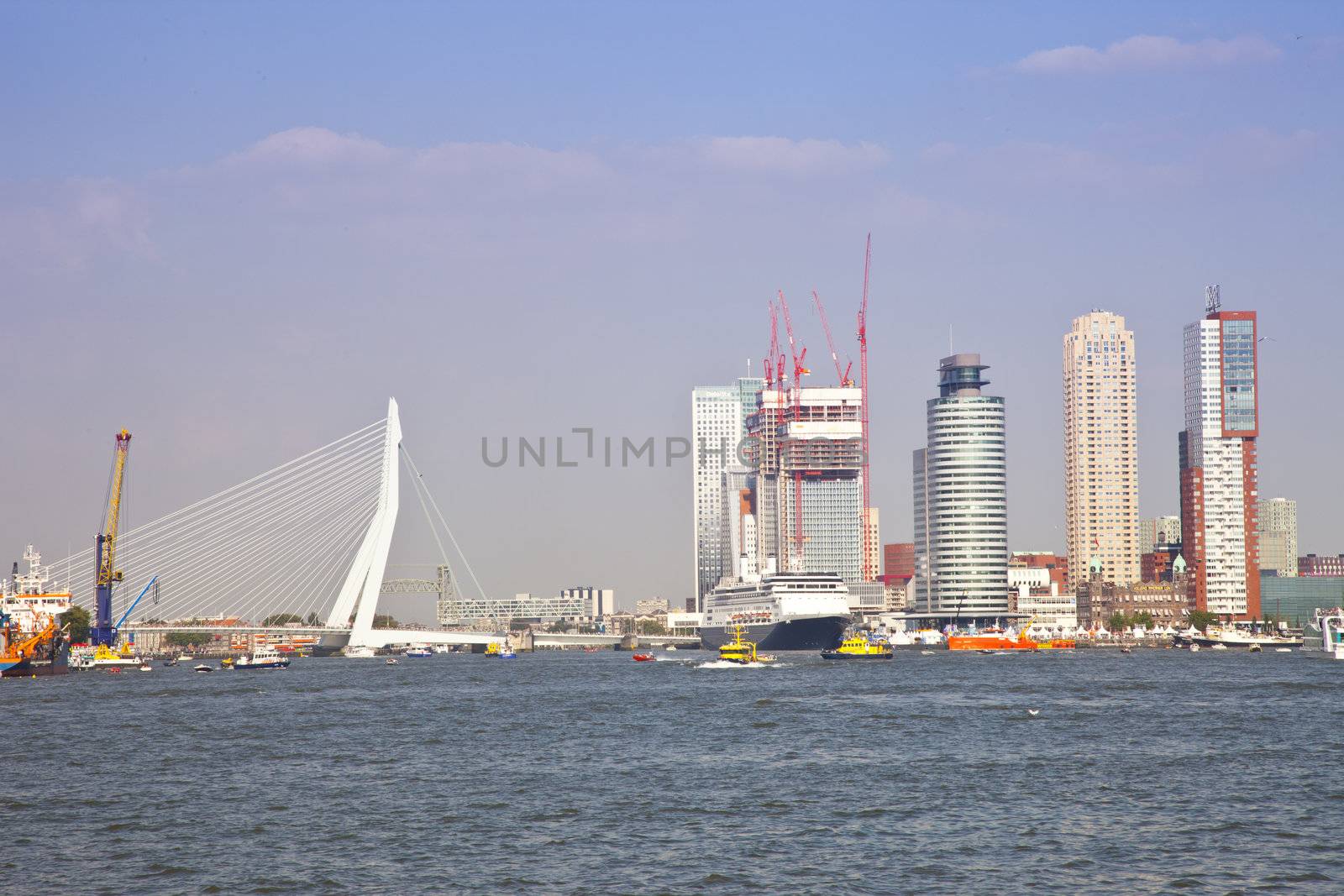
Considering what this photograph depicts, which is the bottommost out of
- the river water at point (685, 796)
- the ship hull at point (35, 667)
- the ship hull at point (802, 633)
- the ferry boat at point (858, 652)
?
the ship hull at point (802, 633)

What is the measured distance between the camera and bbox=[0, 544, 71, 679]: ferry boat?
11088cm

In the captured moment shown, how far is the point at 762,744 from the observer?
171 ft

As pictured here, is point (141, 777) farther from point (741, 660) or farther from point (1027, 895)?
point (741, 660)

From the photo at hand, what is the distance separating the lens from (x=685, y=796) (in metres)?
39.3

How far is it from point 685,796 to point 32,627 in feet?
297

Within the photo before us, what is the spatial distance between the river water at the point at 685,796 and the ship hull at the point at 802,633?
344ft

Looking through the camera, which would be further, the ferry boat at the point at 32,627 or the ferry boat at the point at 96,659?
the ferry boat at the point at 96,659

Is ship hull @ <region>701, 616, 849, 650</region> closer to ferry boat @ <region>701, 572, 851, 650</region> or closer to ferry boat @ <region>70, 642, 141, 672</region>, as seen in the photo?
ferry boat @ <region>701, 572, 851, 650</region>

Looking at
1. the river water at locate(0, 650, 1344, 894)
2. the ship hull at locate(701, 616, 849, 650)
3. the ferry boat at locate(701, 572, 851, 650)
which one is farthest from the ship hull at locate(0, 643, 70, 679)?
the ship hull at locate(701, 616, 849, 650)

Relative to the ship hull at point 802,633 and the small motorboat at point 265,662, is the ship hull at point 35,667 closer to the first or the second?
the small motorboat at point 265,662

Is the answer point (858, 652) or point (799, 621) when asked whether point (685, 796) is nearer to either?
point (858, 652)

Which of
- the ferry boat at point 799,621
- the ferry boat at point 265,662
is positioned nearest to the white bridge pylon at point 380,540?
the ferry boat at point 265,662

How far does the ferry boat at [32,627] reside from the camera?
111m

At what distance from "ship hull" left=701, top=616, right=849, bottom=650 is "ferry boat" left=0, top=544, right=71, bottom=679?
91.5 m
